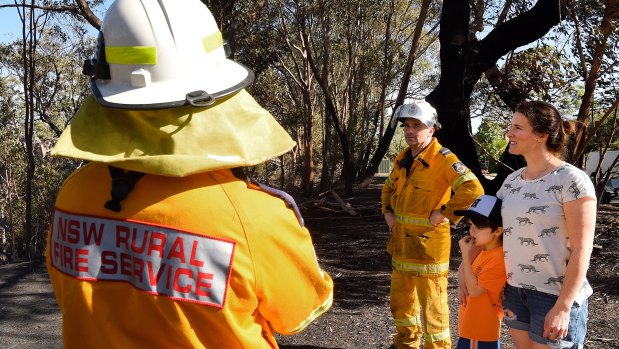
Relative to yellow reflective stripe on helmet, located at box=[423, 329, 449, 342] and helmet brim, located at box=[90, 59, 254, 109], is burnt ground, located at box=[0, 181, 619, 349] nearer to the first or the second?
yellow reflective stripe on helmet, located at box=[423, 329, 449, 342]

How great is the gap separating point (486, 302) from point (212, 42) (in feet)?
7.39

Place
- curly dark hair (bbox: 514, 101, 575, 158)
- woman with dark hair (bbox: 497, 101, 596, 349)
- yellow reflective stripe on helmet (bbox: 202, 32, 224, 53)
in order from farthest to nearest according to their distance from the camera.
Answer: curly dark hair (bbox: 514, 101, 575, 158) < woman with dark hair (bbox: 497, 101, 596, 349) < yellow reflective stripe on helmet (bbox: 202, 32, 224, 53)

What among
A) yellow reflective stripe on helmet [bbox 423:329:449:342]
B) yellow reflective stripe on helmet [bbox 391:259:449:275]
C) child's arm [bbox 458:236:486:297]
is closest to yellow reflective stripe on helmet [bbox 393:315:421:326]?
yellow reflective stripe on helmet [bbox 423:329:449:342]

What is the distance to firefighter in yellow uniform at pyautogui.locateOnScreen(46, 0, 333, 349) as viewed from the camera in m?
1.32

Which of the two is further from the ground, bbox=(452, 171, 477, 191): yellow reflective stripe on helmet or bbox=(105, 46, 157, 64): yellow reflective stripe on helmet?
bbox=(105, 46, 157, 64): yellow reflective stripe on helmet

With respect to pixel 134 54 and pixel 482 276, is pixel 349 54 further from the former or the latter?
pixel 134 54

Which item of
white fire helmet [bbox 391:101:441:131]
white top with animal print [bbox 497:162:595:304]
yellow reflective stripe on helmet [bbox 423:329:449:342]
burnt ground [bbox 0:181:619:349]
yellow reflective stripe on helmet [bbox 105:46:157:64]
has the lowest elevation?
burnt ground [bbox 0:181:619:349]

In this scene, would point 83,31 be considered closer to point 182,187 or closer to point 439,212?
point 439,212

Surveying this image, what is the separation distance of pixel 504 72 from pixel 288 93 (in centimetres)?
1981

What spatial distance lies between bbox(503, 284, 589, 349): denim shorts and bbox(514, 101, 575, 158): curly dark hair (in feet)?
2.19

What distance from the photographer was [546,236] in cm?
262

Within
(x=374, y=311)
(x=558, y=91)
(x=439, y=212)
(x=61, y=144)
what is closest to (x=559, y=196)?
(x=439, y=212)

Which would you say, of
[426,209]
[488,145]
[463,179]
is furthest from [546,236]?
[488,145]

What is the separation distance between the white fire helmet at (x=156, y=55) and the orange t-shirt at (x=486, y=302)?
209 cm
